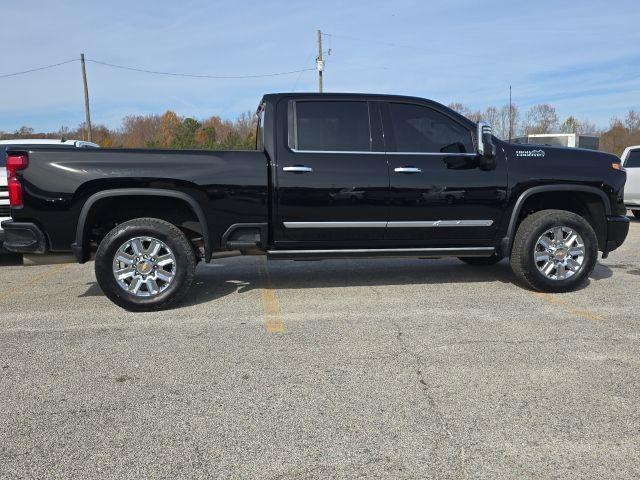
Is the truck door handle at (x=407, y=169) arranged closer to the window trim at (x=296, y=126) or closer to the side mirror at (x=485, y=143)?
the window trim at (x=296, y=126)

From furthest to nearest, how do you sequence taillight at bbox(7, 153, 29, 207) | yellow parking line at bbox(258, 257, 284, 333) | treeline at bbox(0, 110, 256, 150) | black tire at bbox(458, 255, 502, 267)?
1. treeline at bbox(0, 110, 256, 150)
2. black tire at bbox(458, 255, 502, 267)
3. taillight at bbox(7, 153, 29, 207)
4. yellow parking line at bbox(258, 257, 284, 333)

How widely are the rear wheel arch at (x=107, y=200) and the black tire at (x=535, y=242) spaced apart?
10.5 ft

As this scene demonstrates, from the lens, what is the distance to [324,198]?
5.16 meters

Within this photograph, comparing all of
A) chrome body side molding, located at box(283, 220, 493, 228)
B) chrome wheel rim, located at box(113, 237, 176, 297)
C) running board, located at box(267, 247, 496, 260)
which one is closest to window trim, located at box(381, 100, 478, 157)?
chrome body side molding, located at box(283, 220, 493, 228)

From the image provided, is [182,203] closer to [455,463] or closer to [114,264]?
[114,264]

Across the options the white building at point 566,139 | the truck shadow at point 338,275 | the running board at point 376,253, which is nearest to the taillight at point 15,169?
the truck shadow at point 338,275

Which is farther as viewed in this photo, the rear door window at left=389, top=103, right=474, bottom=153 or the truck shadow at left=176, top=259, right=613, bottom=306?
the truck shadow at left=176, top=259, right=613, bottom=306

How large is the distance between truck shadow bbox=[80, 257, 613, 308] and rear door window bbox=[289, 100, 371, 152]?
5.33ft

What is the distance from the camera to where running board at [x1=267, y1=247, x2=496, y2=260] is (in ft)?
17.3

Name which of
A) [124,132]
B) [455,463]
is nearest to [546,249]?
[455,463]

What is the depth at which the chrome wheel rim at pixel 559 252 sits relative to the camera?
5.58 meters

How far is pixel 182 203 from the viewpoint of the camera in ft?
16.8

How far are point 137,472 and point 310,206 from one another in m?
3.13

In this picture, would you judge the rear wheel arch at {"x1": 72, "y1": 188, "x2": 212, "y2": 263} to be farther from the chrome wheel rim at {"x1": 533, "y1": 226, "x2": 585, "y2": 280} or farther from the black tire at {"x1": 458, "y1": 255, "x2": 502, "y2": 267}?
the black tire at {"x1": 458, "y1": 255, "x2": 502, "y2": 267}
